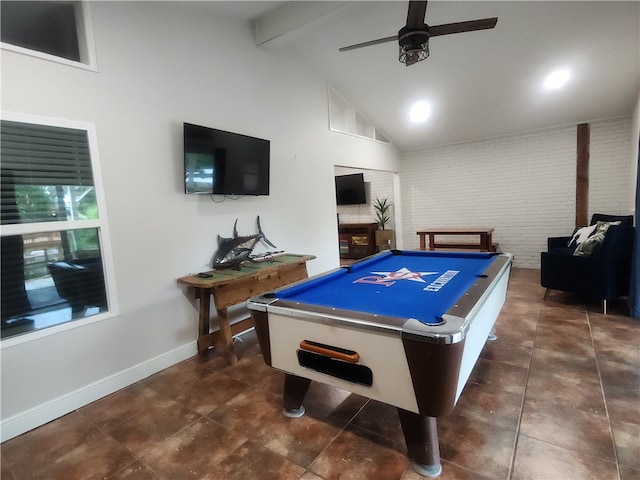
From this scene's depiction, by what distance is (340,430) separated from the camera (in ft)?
6.08

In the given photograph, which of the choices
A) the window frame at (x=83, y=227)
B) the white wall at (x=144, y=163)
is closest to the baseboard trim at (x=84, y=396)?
the white wall at (x=144, y=163)

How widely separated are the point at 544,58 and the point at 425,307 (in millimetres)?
3778

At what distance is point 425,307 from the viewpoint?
1672 mm

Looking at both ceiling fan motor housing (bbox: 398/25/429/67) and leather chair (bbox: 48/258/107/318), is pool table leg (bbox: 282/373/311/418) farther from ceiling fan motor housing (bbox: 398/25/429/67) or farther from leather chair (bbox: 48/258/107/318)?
ceiling fan motor housing (bbox: 398/25/429/67)

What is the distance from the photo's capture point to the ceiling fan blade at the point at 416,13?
1965 millimetres

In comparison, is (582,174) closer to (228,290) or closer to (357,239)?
(357,239)

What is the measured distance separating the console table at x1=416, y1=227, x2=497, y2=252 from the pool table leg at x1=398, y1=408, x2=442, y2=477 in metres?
4.42

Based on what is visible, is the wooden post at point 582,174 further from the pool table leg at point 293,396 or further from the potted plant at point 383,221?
the pool table leg at point 293,396

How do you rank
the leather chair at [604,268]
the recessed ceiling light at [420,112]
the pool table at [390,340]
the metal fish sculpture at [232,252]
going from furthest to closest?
the recessed ceiling light at [420,112] → the leather chair at [604,268] → the metal fish sculpture at [232,252] → the pool table at [390,340]

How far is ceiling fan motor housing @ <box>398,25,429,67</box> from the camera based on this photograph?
2.15m

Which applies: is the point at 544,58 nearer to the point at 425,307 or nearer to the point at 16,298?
the point at 425,307

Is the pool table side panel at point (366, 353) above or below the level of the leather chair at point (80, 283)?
below

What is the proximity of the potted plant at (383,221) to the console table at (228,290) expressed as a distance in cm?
389

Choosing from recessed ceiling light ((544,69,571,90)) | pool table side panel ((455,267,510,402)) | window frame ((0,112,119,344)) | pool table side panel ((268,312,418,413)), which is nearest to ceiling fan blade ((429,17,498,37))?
pool table side panel ((455,267,510,402))
